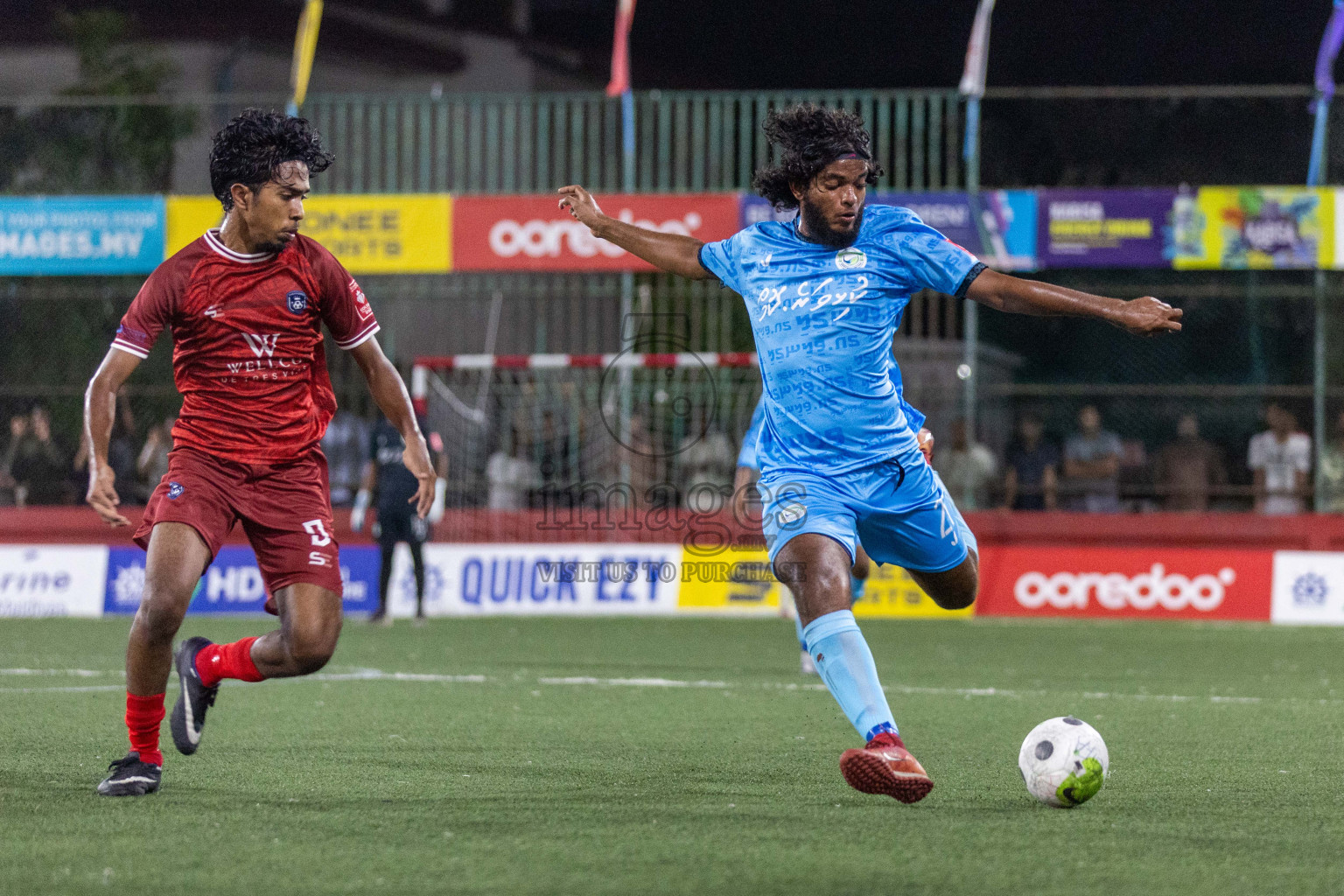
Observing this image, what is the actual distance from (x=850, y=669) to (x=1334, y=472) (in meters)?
13.7

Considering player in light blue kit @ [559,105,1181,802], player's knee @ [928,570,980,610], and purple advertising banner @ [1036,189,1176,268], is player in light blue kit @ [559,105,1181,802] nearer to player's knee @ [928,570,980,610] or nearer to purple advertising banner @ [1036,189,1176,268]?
player's knee @ [928,570,980,610]

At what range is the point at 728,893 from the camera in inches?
161

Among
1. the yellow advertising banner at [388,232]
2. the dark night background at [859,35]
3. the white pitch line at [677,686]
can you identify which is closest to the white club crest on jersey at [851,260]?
the white pitch line at [677,686]

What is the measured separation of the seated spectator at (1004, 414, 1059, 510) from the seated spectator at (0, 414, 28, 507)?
10753mm

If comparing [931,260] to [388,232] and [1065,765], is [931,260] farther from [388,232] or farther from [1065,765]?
[388,232]

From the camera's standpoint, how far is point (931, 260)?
224 inches

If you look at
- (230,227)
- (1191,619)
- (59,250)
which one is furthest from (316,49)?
(230,227)

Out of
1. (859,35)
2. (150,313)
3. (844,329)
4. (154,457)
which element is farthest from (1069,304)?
(859,35)

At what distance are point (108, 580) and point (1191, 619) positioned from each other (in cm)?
1092

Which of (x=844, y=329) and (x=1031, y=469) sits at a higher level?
(x=844, y=329)

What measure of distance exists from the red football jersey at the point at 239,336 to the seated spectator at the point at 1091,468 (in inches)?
509

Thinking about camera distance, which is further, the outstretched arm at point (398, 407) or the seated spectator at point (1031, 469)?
the seated spectator at point (1031, 469)

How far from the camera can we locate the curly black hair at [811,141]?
5.72 metres

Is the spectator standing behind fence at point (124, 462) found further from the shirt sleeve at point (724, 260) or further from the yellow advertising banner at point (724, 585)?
the shirt sleeve at point (724, 260)
